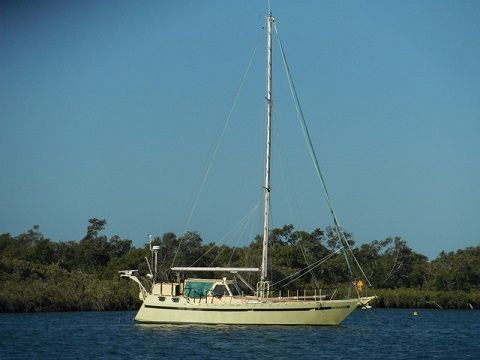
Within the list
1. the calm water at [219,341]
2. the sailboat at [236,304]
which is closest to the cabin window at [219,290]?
the sailboat at [236,304]

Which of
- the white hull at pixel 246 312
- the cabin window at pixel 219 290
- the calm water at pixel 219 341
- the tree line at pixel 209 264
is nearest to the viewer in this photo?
the calm water at pixel 219 341

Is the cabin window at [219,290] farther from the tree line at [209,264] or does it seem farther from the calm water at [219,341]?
the tree line at [209,264]

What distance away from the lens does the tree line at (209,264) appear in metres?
74.9

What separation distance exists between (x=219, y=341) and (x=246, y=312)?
5.79 m

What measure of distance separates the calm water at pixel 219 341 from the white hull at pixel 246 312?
49 cm

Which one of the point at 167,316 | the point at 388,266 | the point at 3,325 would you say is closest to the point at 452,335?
the point at 167,316

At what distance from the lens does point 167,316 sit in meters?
55.9

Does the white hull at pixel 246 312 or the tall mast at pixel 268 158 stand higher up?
the tall mast at pixel 268 158

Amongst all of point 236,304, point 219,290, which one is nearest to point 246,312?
point 236,304

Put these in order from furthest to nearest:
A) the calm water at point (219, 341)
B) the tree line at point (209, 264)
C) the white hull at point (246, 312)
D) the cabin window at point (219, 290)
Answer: the tree line at point (209, 264) < the cabin window at point (219, 290) < the white hull at point (246, 312) < the calm water at point (219, 341)

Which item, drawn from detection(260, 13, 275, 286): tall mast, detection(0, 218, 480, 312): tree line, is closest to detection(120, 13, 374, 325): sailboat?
detection(260, 13, 275, 286): tall mast

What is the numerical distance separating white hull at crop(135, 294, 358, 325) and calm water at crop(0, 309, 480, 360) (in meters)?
0.49

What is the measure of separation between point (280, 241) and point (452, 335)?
57410 millimetres

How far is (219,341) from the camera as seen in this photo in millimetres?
48281
